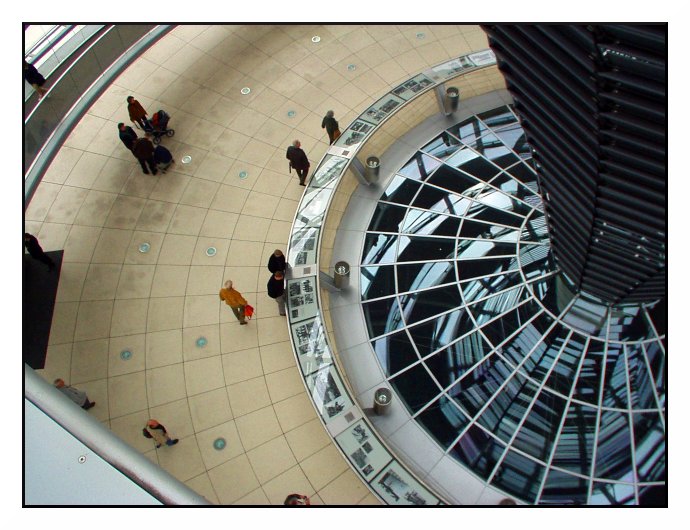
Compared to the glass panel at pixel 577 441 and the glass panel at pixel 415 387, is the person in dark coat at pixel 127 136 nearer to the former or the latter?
the glass panel at pixel 415 387

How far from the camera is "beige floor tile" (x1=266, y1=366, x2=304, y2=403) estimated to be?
15500 millimetres

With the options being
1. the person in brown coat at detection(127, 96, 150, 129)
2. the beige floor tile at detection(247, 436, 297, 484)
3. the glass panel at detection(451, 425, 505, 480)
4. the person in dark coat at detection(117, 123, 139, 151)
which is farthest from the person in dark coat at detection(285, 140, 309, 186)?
the glass panel at detection(451, 425, 505, 480)

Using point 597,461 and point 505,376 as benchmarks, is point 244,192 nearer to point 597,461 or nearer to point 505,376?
point 505,376

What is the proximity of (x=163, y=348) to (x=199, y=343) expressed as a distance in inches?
41.0

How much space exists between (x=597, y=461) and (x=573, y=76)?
9.50 meters

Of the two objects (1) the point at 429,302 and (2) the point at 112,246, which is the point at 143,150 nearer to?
(2) the point at 112,246

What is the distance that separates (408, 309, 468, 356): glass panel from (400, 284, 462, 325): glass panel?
0.23 m

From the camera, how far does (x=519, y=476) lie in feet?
45.8

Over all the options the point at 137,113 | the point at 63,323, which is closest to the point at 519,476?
the point at 63,323

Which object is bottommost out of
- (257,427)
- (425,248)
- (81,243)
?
(257,427)

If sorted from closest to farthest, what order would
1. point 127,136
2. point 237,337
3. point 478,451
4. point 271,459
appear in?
point 478,451 → point 271,459 → point 237,337 → point 127,136

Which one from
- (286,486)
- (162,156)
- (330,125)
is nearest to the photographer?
(286,486)

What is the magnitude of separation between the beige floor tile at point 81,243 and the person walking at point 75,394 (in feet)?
15.0

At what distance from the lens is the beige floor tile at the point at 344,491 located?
13875mm
